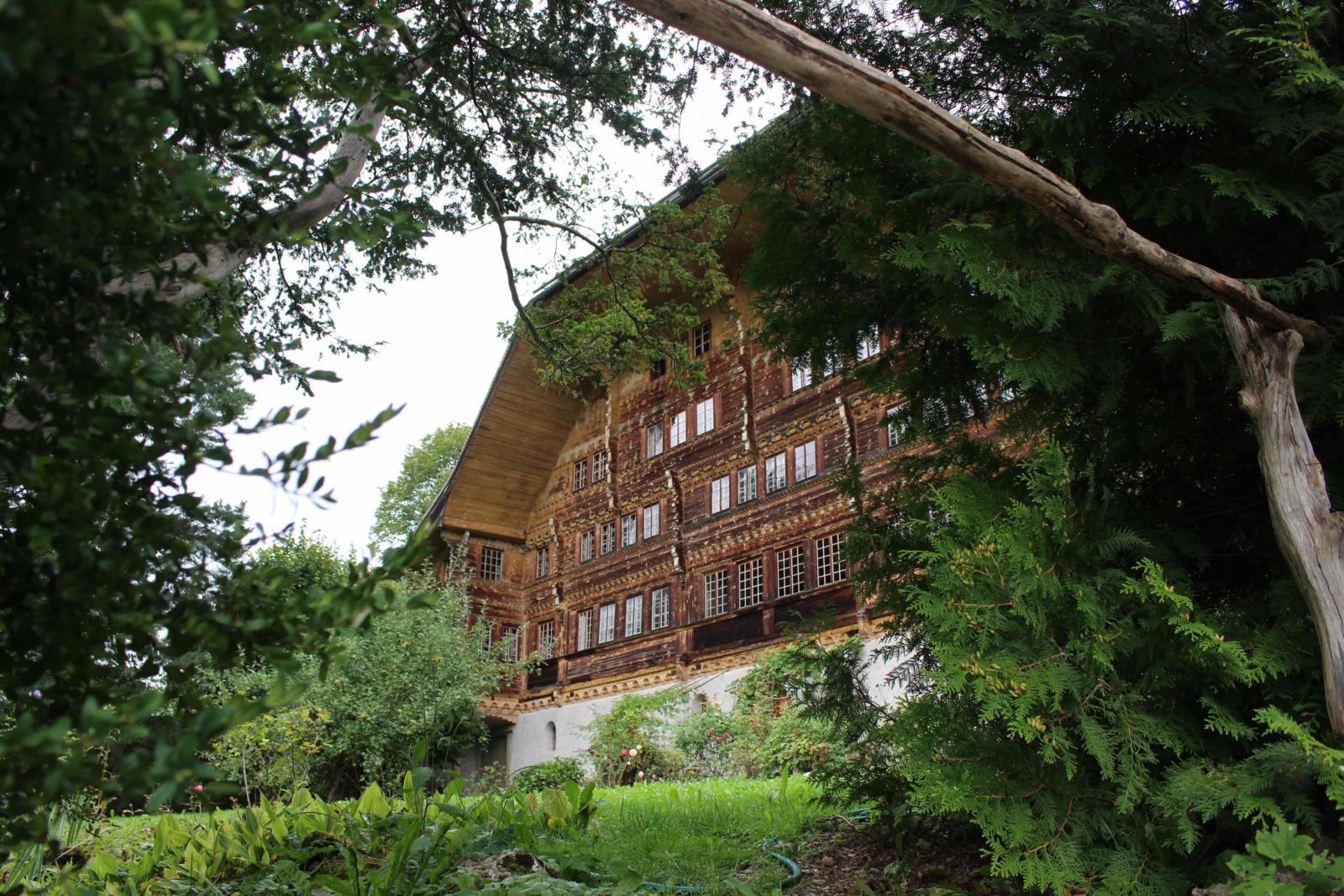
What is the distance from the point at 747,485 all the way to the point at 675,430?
3.12 meters

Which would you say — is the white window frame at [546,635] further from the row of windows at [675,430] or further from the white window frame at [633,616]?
the row of windows at [675,430]

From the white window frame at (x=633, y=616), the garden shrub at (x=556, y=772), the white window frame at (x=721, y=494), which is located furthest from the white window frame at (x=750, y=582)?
the garden shrub at (x=556, y=772)

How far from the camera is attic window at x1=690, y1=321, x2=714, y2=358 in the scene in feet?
77.1

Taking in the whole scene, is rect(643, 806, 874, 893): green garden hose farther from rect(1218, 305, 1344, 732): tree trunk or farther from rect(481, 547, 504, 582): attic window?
rect(481, 547, 504, 582): attic window

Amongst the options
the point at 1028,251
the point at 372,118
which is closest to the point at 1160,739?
the point at 1028,251

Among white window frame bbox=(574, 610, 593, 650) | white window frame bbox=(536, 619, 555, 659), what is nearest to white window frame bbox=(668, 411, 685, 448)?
white window frame bbox=(574, 610, 593, 650)

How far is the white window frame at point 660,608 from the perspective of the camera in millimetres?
22711

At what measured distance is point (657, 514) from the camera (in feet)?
78.7

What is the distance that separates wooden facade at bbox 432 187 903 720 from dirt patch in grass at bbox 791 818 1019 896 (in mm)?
11415

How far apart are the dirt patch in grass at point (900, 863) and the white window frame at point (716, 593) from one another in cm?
1575

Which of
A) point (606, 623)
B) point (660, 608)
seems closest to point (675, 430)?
point (660, 608)

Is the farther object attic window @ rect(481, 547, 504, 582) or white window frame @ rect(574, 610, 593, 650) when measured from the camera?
attic window @ rect(481, 547, 504, 582)

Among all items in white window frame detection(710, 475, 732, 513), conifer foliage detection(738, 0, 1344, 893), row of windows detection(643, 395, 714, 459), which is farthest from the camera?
row of windows detection(643, 395, 714, 459)

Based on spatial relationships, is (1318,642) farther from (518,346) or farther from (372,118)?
(518,346)
